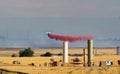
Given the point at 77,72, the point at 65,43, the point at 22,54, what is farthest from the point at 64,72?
the point at 22,54

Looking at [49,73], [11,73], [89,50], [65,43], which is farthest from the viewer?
[65,43]

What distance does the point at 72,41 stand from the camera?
99.4m

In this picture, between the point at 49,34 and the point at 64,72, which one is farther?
the point at 49,34

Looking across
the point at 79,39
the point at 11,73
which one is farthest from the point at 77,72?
the point at 79,39

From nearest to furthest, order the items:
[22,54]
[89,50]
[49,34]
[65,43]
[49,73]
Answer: [49,73]
[89,50]
[65,43]
[49,34]
[22,54]

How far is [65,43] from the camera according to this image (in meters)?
96.5

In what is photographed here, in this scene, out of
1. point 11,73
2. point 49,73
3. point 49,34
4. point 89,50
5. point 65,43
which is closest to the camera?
point 11,73

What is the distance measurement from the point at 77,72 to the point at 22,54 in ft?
299

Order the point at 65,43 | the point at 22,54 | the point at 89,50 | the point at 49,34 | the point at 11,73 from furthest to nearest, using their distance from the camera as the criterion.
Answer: the point at 22,54 → the point at 49,34 → the point at 65,43 → the point at 89,50 → the point at 11,73

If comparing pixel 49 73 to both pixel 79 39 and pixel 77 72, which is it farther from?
pixel 79 39

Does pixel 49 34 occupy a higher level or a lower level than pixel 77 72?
higher

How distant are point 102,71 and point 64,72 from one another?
474 cm

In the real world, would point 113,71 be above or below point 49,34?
below

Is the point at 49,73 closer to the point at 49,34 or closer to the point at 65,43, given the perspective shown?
the point at 65,43
